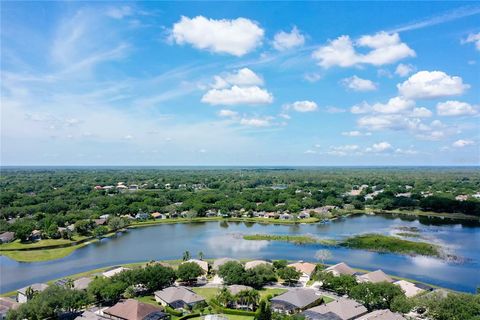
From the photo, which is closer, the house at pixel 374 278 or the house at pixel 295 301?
the house at pixel 295 301

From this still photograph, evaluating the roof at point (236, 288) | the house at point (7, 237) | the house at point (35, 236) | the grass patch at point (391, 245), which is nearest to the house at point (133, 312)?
the roof at point (236, 288)

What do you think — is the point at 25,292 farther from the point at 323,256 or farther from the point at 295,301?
the point at 323,256

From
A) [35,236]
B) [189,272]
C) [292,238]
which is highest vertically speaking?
[189,272]

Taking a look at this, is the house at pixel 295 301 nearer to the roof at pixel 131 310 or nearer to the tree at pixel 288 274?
the tree at pixel 288 274

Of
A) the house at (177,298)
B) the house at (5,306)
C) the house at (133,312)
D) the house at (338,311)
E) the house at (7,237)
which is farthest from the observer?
the house at (7,237)

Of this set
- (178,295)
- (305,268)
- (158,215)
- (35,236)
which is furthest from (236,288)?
(158,215)

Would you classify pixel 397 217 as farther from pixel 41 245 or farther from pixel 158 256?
pixel 41 245
